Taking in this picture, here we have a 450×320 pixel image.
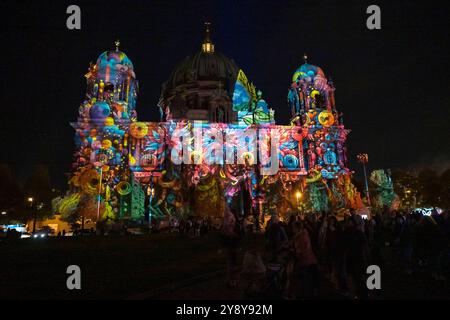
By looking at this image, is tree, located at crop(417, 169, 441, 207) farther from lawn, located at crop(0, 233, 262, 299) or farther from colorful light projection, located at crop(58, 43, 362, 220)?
lawn, located at crop(0, 233, 262, 299)

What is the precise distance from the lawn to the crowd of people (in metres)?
2.40

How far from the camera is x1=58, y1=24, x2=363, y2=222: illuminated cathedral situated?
41.1 metres

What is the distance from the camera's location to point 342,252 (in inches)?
313

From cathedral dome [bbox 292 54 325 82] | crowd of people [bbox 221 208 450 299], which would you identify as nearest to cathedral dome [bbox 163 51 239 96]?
cathedral dome [bbox 292 54 325 82]

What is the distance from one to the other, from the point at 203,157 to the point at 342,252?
39246 millimetres

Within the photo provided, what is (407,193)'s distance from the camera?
6550 cm

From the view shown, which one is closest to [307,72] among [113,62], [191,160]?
[191,160]

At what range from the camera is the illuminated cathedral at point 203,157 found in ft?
135

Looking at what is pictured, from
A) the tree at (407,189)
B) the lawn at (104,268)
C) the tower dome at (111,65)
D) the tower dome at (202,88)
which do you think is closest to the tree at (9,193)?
the tower dome at (111,65)

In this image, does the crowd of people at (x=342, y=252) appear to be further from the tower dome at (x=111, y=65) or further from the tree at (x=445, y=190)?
the tree at (x=445, y=190)

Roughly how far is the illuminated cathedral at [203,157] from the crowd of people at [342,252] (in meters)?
26.9

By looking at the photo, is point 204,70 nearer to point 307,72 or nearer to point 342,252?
point 307,72
